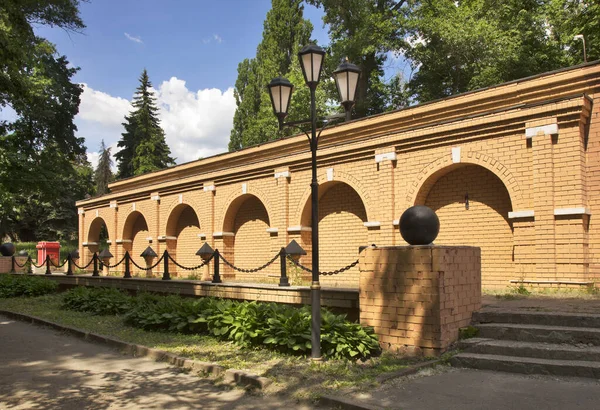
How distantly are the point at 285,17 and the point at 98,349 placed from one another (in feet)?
113

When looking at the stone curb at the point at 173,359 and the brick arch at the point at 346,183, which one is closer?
the stone curb at the point at 173,359

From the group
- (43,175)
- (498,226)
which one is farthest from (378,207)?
(43,175)

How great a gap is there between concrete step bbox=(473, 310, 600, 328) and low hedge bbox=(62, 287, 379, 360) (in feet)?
5.39

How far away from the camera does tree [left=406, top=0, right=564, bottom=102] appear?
2262cm

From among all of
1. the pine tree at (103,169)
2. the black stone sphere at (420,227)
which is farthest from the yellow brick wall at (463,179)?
the pine tree at (103,169)

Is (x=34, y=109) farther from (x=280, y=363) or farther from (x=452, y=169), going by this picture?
(x=280, y=363)

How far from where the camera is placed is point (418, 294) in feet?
22.2

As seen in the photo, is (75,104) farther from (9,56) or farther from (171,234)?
(9,56)

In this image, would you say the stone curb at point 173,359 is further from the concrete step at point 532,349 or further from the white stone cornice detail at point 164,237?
the white stone cornice detail at point 164,237

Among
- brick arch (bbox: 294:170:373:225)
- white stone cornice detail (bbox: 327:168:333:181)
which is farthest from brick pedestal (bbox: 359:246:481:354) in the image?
white stone cornice detail (bbox: 327:168:333:181)

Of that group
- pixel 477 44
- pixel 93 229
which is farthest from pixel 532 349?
pixel 93 229

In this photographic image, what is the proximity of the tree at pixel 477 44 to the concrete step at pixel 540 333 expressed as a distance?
18.0 meters

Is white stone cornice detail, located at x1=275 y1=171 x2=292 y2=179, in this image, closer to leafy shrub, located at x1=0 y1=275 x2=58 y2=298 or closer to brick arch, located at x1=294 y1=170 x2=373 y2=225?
brick arch, located at x1=294 y1=170 x2=373 y2=225

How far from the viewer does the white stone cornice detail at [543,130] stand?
9.82 m
